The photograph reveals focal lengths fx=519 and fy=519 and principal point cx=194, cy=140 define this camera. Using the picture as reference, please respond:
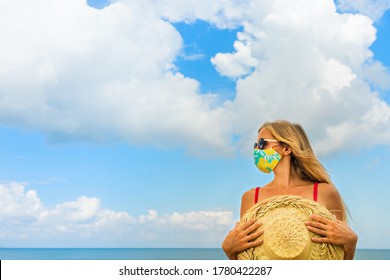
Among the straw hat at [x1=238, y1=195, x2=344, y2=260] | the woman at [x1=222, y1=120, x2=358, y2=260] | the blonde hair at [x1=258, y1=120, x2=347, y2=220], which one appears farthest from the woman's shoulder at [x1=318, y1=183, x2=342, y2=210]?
the straw hat at [x1=238, y1=195, x2=344, y2=260]

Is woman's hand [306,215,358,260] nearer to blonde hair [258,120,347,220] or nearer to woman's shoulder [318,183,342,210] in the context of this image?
woman's shoulder [318,183,342,210]

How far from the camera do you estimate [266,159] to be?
573 cm

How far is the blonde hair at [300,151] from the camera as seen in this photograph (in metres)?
5.55

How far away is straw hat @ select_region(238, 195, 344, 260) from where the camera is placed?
14.5 ft

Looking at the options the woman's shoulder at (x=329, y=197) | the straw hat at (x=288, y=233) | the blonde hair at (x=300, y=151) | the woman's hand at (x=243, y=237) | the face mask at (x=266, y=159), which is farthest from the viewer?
the face mask at (x=266, y=159)

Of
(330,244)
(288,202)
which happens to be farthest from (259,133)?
(330,244)

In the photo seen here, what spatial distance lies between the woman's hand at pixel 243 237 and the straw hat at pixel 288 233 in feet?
0.16

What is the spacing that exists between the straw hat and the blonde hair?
3.11 ft

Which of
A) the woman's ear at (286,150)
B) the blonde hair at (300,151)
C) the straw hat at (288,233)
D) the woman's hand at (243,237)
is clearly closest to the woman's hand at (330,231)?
the straw hat at (288,233)

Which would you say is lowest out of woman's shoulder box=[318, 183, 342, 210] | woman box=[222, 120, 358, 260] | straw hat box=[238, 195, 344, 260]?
straw hat box=[238, 195, 344, 260]

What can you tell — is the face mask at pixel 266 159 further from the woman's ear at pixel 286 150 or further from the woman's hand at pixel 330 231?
the woman's hand at pixel 330 231
